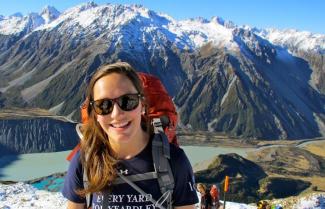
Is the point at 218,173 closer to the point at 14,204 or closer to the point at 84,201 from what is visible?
the point at 14,204

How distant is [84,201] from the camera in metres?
4.72

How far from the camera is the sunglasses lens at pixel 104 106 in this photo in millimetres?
4488

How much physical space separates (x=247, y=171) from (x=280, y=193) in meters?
21.4

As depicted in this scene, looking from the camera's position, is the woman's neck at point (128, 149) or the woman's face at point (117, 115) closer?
the woman's face at point (117, 115)

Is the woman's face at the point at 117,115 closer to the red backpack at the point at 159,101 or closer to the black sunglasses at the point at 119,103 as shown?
the black sunglasses at the point at 119,103

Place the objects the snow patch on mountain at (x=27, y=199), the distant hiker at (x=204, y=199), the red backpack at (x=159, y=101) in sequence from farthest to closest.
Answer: the snow patch on mountain at (x=27, y=199) < the distant hiker at (x=204, y=199) < the red backpack at (x=159, y=101)

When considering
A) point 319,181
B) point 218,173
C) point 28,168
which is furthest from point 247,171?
point 28,168

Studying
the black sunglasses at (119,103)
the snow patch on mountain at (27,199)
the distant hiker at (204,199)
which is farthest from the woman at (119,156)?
the snow patch on mountain at (27,199)

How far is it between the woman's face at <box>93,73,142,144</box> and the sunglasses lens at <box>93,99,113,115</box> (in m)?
0.03

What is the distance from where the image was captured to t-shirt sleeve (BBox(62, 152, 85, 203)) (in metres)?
A: 4.55

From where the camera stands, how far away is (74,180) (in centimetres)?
455

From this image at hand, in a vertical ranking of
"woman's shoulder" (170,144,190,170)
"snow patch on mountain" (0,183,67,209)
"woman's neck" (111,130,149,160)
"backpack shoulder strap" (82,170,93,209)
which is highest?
"woman's neck" (111,130,149,160)

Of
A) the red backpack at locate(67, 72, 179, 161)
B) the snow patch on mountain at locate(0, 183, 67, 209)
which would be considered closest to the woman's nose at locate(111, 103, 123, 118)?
the red backpack at locate(67, 72, 179, 161)

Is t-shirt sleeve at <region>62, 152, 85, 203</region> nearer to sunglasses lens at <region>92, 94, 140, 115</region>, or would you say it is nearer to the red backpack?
sunglasses lens at <region>92, 94, 140, 115</region>
